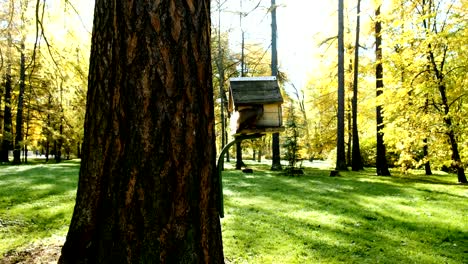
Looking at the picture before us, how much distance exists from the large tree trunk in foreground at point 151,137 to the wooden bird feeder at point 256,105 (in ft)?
3.98

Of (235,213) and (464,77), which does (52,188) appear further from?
(464,77)

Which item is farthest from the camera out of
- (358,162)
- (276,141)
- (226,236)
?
(358,162)

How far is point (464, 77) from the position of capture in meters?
10.1

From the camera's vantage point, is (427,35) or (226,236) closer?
(226,236)

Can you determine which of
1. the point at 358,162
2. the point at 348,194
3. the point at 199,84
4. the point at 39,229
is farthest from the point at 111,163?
the point at 358,162

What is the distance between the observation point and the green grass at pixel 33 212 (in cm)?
420

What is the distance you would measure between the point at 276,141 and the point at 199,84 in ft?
48.1

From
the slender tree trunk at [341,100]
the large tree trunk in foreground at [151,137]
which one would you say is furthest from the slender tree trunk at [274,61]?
the large tree trunk in foreground at [151,137]

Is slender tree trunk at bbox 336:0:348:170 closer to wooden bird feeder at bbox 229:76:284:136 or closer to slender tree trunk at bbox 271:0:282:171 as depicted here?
slender tree trunk at bbox 271:0:282:171

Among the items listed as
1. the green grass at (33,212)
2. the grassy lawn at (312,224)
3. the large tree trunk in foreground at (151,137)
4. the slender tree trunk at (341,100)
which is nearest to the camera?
the large tree trunk in foreground at (151,137)

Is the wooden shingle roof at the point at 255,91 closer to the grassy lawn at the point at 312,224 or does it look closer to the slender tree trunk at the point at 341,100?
the grassy lawn at the point at 312,224

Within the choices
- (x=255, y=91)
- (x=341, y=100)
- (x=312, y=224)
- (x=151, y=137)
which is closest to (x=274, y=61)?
(x=341, y=100)

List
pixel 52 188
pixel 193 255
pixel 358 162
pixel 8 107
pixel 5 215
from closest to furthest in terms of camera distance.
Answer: pixel 193 255 → pixel 5 215 → pixel 52 188 → pixel 358 162 → pixel 8 107

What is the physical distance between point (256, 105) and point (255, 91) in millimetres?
149
